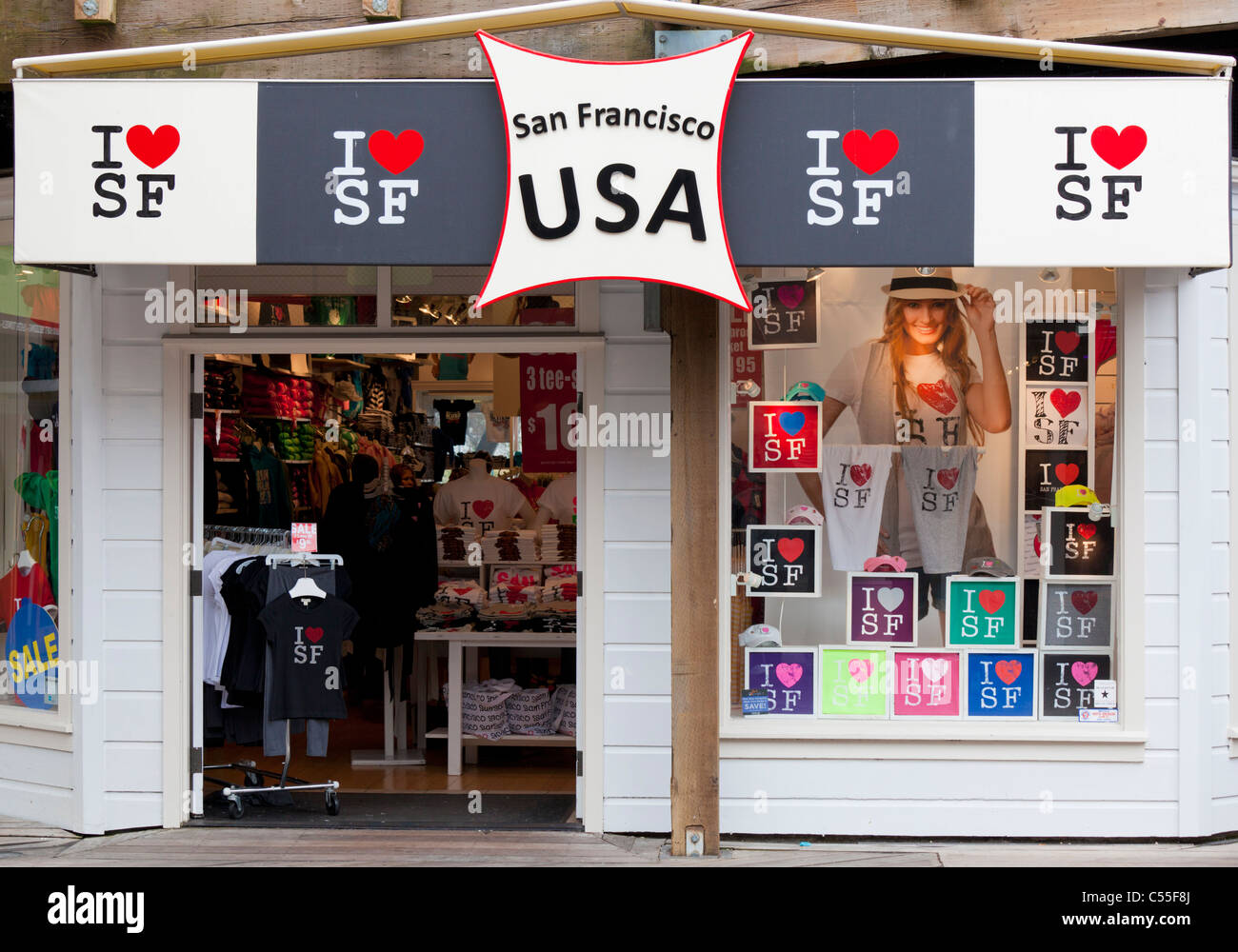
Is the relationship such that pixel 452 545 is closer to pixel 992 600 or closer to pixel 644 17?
pixel 992 600

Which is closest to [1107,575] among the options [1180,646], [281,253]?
[1180,646]

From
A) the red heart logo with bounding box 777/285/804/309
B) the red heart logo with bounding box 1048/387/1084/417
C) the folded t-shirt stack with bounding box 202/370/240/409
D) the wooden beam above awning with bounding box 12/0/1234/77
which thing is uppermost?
the wooden beam above awning with bounding box 12/0/1234/77

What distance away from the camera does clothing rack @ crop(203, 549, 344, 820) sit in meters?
5.90

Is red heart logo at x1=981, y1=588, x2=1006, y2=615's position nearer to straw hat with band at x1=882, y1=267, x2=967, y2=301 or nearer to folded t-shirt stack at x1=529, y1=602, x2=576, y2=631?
straw hat with band at x1=882, y1=267, x2=967, y2=301

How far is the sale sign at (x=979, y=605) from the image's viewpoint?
19.0 feet

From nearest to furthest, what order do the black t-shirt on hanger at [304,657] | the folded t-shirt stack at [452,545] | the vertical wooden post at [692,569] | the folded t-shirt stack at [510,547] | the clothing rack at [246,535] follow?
the vertical wooden post at [692,569] → the black t-shirt on hanger at [304,657] → the clothing rack at [246,535] → the folded t-shirt stack at [510,547] → the folded t-shirt stack at [452,545]

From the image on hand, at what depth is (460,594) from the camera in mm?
7652

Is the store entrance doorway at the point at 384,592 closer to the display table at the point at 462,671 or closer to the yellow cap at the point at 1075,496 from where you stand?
the display table at the point at 462,671

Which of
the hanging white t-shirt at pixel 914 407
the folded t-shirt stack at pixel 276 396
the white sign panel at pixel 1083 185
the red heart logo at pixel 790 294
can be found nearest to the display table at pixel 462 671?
the hanging white t-shirt at pixel 914 407

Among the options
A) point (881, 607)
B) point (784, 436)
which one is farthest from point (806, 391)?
point (881, 607)

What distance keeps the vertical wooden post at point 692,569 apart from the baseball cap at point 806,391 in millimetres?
652

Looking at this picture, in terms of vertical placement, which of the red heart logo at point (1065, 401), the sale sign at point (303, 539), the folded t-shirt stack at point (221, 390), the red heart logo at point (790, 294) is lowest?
the sale sign at point (303, 539)

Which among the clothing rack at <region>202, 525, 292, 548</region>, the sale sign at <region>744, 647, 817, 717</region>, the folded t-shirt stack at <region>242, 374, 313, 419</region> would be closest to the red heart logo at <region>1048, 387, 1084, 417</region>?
the sale sign at <region>744, 647, 817, 717</region>

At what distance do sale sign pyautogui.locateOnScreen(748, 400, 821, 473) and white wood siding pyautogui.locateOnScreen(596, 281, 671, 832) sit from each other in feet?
1.43
